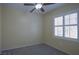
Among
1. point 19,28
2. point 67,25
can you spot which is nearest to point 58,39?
point 67,25

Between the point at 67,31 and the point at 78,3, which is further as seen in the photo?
the point at 67,31

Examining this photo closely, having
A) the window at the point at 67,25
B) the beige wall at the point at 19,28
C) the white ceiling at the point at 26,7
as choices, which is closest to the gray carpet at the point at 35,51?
the beige wall at the point at 19,28

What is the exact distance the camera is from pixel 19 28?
1436 millimetres

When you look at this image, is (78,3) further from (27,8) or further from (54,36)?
(27,8)

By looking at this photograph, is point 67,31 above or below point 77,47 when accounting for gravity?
above

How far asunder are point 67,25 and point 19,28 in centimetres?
77

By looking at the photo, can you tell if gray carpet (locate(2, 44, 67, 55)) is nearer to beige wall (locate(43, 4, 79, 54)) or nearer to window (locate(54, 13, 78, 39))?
beige wall (locate(43, 4, 79, 54))

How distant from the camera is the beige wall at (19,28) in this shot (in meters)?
1.37

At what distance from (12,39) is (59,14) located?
853 mm

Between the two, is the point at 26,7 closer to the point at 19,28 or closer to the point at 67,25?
the point at 19,28

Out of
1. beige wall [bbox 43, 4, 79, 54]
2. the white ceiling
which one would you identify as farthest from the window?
the white ceiling
